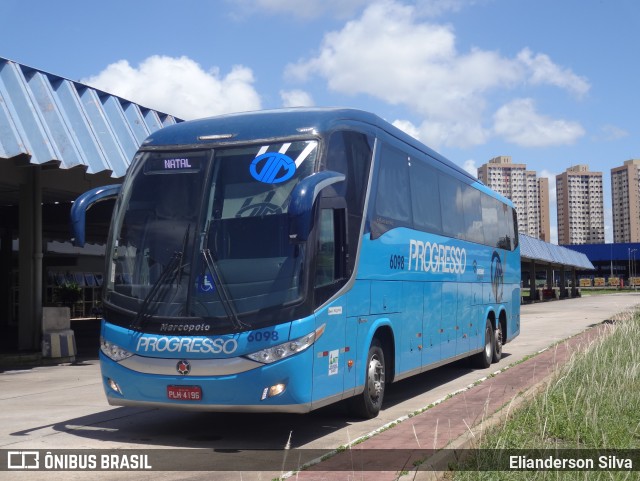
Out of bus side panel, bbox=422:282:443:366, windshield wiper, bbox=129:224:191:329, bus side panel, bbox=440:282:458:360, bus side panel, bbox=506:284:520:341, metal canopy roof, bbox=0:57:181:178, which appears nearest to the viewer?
windshield wiper, bbox=129:224:191:329

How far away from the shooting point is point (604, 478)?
19.6 feet

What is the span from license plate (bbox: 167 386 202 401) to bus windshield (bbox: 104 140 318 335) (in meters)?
0.60

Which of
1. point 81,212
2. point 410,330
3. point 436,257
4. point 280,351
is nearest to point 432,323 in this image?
point 436,257

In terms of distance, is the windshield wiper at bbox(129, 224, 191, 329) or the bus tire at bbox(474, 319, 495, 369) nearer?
the windshield wiper at bbox(129, 224, 191, 329)

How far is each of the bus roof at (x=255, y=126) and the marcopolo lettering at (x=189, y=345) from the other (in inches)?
90.0

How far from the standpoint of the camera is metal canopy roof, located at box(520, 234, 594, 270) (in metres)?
49.8

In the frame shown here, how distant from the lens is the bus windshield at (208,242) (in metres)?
7.91

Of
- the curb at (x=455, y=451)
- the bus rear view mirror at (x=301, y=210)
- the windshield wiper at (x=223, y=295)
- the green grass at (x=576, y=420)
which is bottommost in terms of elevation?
the curb at (x=455, y=451)

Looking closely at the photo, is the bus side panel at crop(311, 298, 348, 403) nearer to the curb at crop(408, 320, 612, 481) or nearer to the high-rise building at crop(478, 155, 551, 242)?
the curb at crop(408, 320, 612, 481)

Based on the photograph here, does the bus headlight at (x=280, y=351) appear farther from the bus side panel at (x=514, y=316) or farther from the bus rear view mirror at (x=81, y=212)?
the bus side panel at (x=514, y=316)

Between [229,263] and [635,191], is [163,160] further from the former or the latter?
[635,191]

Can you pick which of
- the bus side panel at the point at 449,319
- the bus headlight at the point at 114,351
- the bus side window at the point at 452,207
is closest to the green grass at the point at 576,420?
the bus side panel at the point at 449,319

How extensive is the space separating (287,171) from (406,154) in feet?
11.8

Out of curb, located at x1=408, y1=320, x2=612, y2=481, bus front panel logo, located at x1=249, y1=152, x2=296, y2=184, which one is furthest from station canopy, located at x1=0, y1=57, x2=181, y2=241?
curb, located at x1=408, y1=320, x2=612, y2=481
